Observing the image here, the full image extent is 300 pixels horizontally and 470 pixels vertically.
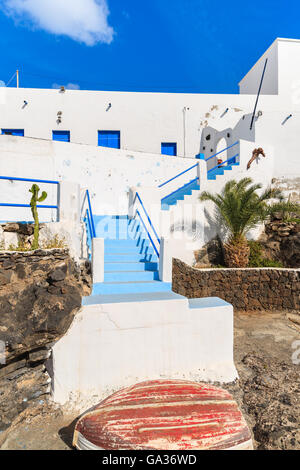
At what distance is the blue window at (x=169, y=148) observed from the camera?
623 inches

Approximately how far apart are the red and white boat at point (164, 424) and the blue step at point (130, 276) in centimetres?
225

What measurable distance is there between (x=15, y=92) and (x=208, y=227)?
13394mm

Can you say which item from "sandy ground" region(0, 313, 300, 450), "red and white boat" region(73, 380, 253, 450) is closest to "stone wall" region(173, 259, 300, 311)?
"sandy ground" region(0, 313, 300, 450)

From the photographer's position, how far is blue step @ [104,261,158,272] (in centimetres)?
556

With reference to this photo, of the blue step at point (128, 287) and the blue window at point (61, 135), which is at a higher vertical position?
the blue window at point (61, 135)

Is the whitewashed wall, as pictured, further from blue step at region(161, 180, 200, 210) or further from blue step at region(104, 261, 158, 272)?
blue step at region(104, 261, 158, 272)

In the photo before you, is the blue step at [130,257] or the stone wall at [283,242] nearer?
the blue step at [130,257]

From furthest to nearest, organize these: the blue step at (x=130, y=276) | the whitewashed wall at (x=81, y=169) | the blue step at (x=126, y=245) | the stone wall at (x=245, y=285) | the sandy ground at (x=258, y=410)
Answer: the stone wall at (x=245, y=285) < the whitewashed wall at (x=81, y=169) < the blue step at (x=126, y=245) < the blue step at (x=130, y=276) < the sandy ground at (x=258, y=410)

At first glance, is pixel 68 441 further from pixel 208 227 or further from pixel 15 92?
pixel 15 92

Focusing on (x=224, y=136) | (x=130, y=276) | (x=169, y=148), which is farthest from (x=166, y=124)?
(x=130, y=276)

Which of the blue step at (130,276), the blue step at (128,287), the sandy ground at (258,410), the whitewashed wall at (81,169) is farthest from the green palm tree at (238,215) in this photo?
the blue step at (128,287)

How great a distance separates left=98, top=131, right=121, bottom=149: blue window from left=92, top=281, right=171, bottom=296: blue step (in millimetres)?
12072

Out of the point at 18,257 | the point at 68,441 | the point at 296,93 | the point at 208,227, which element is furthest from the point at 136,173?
the point at 296,93

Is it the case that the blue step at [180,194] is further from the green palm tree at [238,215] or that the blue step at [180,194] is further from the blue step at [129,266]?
the blue step at [129,266]
